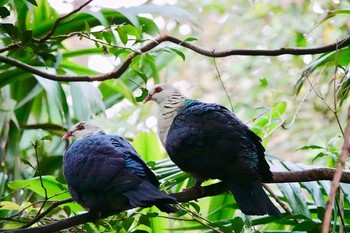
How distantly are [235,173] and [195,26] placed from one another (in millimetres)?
1555

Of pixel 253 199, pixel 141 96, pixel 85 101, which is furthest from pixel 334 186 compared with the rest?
pixel 85 101

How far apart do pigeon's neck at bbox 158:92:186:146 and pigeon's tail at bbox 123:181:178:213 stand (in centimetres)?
47

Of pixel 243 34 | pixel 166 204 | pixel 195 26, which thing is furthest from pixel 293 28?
pixel 166 204

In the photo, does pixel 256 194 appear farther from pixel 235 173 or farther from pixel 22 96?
pixel 22 96

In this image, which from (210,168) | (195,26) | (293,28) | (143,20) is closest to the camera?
(210,168)

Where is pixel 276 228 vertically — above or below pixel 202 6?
below

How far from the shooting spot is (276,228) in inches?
94.7

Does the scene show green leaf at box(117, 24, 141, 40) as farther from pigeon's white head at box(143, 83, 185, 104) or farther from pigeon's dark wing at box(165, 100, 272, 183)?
pigeon's white head at box(143, 83, 185, 104)

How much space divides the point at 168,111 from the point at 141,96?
317 mm

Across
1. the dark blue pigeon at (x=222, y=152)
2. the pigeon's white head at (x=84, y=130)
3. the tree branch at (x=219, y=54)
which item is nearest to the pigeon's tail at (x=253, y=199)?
the dark blue pigeon at (x=222, y=152)

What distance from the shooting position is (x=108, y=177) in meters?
1.85

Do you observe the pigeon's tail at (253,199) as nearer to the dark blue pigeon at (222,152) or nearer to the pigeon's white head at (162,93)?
the dark blue pigeon at (222,152)

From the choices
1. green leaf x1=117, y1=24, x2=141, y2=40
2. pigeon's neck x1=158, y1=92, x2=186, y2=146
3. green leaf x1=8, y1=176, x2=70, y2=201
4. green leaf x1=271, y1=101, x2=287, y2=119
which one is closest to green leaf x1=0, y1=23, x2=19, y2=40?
green leaf x1=117, y1=24, x2=141, y2=40

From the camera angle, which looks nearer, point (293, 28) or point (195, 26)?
point (195, 26)
